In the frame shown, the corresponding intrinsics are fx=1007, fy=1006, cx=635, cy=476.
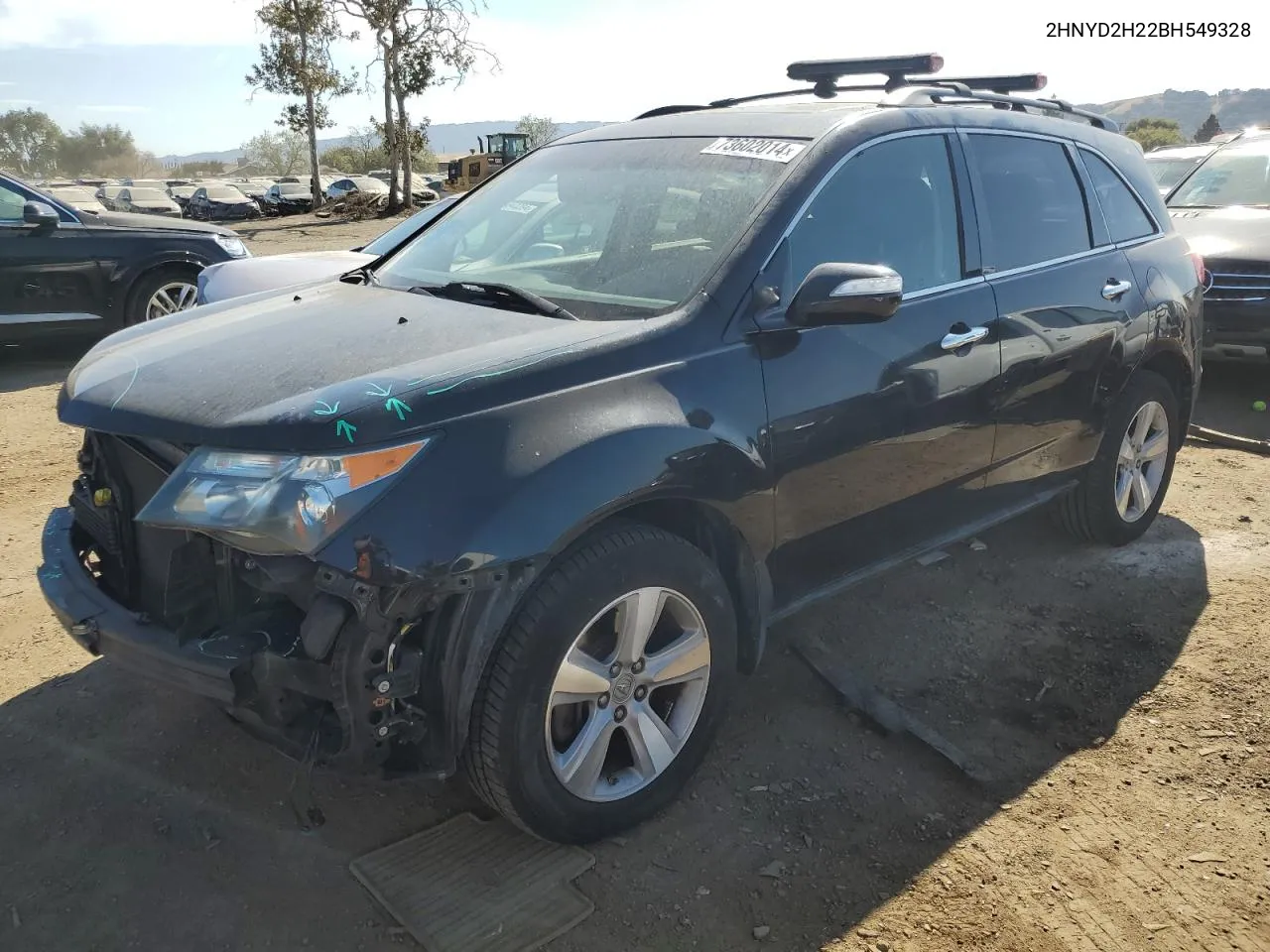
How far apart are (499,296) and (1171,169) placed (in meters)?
9.08

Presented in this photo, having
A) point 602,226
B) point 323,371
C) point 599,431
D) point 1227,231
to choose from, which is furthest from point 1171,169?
point 323,371

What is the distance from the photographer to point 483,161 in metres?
32.8

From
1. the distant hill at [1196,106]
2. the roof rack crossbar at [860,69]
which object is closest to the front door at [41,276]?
the roof rack crossbar at [860,69]

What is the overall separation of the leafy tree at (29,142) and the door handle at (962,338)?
9996cm

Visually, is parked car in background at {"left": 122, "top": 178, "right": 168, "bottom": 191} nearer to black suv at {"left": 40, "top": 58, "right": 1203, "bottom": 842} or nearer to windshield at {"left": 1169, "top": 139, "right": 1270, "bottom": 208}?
windshield at {"left": 1169, "top": 139, "right": 1270, "bottom": 208}

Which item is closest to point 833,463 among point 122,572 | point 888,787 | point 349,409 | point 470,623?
point 888,787

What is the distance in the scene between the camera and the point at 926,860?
2.71 metres

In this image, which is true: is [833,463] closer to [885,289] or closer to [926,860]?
[885,289]

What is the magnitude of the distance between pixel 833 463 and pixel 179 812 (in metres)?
2.13

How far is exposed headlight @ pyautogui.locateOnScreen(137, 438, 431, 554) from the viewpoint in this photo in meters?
2.16

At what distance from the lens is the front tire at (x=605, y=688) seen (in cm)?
239

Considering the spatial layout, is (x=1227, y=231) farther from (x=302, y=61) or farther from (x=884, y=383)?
(x=302, y=61)

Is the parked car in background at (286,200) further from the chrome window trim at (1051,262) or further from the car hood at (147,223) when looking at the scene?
the chrome window trim at (1051,262)

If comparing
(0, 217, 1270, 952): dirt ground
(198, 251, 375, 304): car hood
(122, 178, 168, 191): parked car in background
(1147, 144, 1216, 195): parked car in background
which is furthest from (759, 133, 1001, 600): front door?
(122, 178, 168, 191): parked car in background
